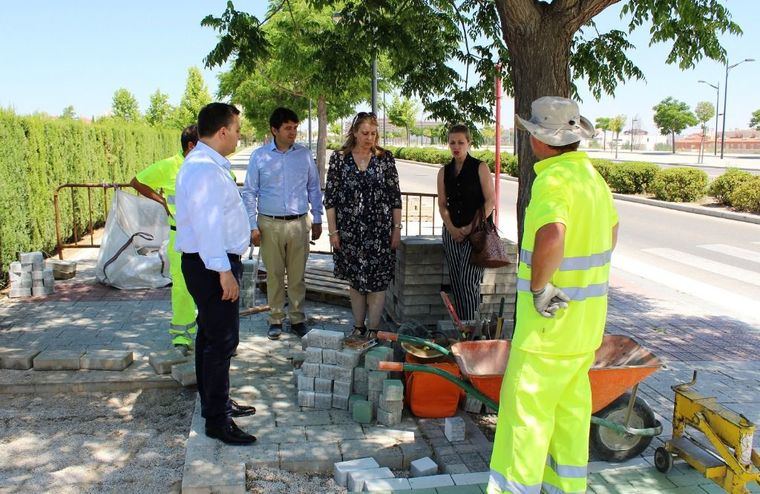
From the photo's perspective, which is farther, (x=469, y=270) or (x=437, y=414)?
(x=469, y=270)

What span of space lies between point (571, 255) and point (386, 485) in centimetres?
154

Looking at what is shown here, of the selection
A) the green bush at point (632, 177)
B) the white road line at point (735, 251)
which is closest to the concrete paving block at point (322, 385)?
the white road line at point (735, 251)

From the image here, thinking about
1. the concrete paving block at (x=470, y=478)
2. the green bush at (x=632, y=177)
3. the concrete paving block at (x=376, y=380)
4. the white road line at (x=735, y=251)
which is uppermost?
the green bush at (x=632, y=177)

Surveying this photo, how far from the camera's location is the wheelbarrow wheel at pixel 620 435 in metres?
3.66

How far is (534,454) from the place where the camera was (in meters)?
2.74

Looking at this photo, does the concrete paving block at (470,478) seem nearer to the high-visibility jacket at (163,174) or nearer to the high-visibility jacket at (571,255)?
the high-visibility jacket at (571,255)

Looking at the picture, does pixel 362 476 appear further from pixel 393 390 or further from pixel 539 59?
pixel 539 59

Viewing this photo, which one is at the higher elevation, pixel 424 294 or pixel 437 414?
pixel 424 294

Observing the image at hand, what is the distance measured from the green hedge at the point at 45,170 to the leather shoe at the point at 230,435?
6.00 metres

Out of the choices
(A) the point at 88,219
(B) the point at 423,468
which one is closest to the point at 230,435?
(B) the point at 423,468

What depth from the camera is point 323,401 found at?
436 cm

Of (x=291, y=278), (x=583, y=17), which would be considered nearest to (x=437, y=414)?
(x=291, y=278)

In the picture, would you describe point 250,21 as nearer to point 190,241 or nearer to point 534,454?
point 190,241

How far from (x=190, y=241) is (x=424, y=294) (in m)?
2.72
